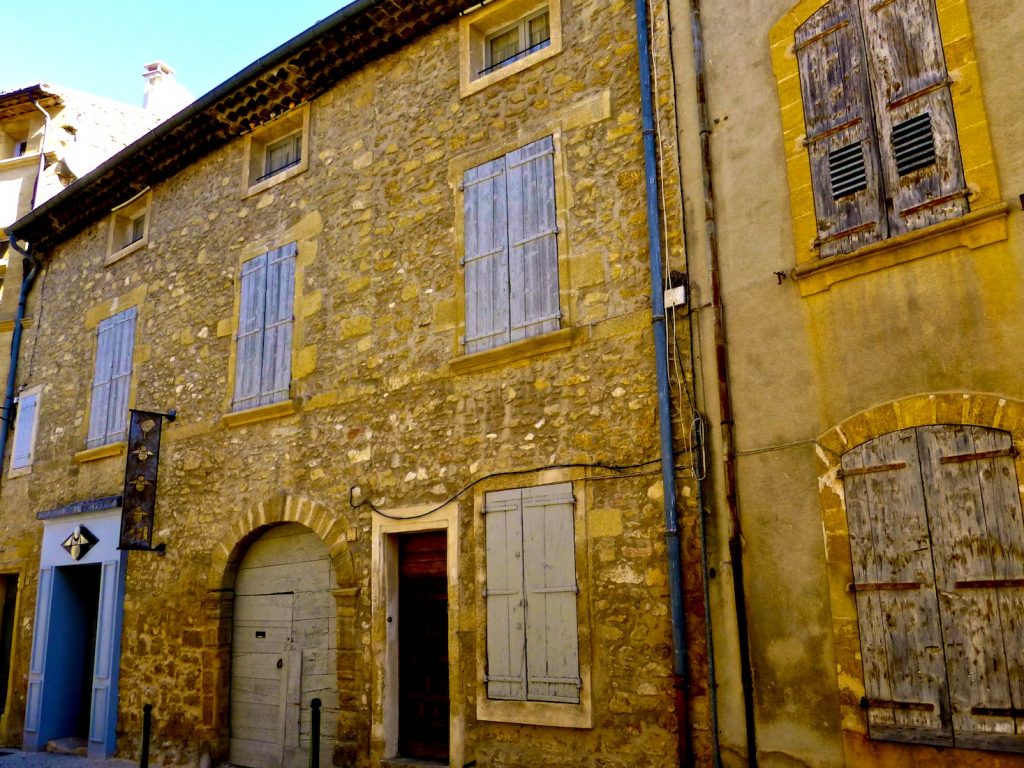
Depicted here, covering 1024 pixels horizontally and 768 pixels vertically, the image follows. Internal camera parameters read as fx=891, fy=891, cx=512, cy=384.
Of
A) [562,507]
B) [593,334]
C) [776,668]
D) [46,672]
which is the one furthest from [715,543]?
[46,672]

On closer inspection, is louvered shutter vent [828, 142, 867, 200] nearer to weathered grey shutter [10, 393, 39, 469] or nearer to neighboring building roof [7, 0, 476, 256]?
neighboring building roof [7, 0, 476, 256]

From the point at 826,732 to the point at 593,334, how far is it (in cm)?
293

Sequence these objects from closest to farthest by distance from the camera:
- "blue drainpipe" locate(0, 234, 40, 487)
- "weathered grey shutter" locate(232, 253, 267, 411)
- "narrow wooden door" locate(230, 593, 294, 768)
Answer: "narrow wooden door" locate(230, 593, 294, 768) → "weathered grey shutter" locate(232, 253, 267, 411) → "blue drainpipe" locate(0, 234, 40, 487)

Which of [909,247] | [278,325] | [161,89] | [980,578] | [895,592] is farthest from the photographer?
[161,89]

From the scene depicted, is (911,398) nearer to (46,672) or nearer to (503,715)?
(503,715)

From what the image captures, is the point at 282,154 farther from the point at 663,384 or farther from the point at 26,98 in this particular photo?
the point at 26,98

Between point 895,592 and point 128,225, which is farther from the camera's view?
point 128,225

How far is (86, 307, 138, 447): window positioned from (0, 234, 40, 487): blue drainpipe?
237cm

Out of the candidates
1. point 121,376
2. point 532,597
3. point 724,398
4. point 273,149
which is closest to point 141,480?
point 121,376

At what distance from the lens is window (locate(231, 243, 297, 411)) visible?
27.8 feet

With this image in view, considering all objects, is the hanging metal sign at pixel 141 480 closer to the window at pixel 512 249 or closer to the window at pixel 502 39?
the window at pixel 512 249

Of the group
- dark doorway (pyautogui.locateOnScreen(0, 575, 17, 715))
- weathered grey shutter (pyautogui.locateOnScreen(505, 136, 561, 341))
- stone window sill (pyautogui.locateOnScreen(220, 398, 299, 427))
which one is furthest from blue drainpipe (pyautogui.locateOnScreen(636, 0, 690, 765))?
dark doorway (pyautogui.locateOnScreen(0, 575, 17, 715))

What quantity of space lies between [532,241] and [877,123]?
2.60 m

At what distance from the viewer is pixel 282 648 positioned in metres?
8.03
